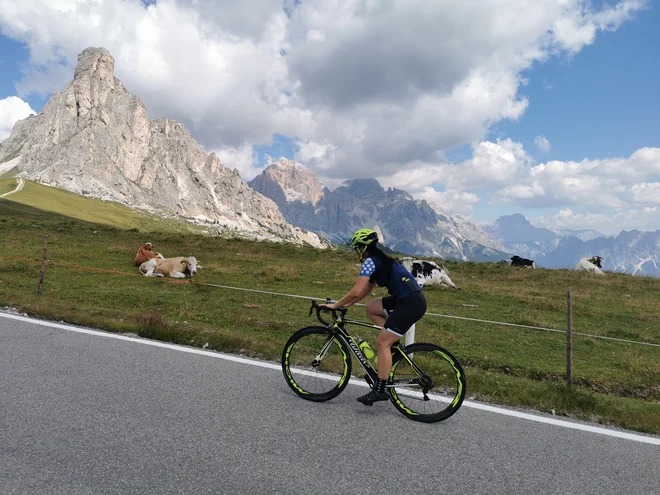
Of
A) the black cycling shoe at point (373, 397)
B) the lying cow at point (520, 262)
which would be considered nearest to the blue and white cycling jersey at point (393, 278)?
the black cycling shoe at point (373, 397)

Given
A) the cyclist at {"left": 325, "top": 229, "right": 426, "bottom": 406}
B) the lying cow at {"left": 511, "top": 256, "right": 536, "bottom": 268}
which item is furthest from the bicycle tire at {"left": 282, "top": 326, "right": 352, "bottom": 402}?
the lying cow at {"left": 511, "top": 256, "right": 536, "bottom": 268}

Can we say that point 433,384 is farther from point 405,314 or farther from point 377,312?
point 377,312

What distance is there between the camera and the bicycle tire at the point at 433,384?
6191 mm

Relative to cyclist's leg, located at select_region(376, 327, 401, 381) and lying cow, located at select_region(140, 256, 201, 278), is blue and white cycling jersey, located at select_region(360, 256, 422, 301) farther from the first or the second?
lying cow, located at select_region(140, 256, 201, 278)

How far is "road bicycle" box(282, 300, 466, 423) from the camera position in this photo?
6.24 meters

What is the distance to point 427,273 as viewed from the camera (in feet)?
76.8

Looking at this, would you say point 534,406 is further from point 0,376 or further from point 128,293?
point 128,293

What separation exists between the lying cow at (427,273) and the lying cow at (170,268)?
12030mm

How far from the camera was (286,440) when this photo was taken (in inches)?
201

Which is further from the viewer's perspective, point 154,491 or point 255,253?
point 255,253

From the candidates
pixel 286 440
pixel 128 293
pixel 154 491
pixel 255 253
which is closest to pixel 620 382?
pixel 286 440

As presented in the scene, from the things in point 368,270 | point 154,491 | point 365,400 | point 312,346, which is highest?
point 368,270

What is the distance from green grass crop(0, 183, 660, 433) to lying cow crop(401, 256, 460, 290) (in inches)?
33.0

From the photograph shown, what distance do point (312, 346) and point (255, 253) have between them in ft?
83.5
